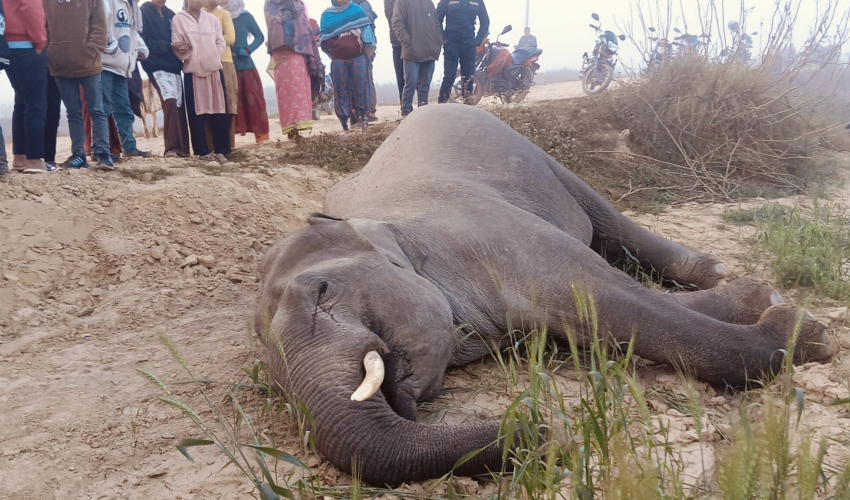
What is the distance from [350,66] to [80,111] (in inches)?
157

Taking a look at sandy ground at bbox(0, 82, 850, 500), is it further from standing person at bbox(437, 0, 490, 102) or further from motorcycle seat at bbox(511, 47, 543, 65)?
motorcycle seat at bbox(511, 47, 543, 65)

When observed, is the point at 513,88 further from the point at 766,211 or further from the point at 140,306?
the point at 140,306

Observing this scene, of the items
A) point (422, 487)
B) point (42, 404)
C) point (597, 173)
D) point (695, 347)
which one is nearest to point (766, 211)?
point (597, 173)

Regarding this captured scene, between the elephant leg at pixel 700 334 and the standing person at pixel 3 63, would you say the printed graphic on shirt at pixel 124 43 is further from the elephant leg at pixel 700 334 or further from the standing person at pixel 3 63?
the elephant leg at pixel 700 334

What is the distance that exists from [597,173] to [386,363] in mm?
5242

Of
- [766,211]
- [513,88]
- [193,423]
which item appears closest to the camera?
[193,423]

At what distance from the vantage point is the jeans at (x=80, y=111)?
6.20 meters

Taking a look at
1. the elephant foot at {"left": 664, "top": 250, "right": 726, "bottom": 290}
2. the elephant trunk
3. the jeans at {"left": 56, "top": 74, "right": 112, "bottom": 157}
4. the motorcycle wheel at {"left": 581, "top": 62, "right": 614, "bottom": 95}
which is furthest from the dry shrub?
the motorcycle wheel at {"left": 581, "top": 62, "right": 614, "bottom": 95}

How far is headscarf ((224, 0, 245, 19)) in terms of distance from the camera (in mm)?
8828

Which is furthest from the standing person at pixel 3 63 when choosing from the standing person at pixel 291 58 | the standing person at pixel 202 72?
the standing person at pixel 291 58

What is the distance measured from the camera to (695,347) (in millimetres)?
2900

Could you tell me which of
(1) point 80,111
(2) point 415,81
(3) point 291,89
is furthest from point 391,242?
(2) point 415,81

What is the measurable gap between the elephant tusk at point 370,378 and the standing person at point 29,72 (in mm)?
4637

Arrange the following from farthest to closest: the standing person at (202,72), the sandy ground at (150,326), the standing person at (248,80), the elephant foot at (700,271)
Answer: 1. the standing person at (248,80)
2. the standing person at (202,72)
3. the elephant foot at (700,271)
4. the sandy ground at (150,326)
